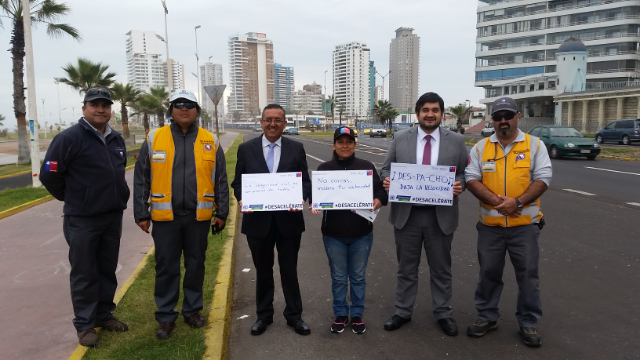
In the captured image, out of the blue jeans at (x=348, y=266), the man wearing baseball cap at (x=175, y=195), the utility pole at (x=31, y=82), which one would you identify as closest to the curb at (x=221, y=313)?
the man wearing baseball cap at (x=175, y=195)

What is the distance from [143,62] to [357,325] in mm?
96764

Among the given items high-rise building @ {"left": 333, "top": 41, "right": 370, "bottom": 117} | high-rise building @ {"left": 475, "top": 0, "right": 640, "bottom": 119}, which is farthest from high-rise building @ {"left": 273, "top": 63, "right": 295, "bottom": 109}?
high-rise building @ {"left": 475, "top": 0, "right": 640, "bottom": 119}

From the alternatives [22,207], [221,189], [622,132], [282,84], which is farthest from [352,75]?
[221,189]

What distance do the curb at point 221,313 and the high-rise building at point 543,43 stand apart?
54.1 m

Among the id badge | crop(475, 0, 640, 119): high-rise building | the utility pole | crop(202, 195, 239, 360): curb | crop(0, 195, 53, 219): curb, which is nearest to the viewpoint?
crop(202, 195, 239, 360): curb

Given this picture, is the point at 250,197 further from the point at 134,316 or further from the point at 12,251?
the point at 12,251

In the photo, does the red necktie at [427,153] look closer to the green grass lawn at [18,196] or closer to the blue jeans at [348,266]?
the blue jeans at [348,266]

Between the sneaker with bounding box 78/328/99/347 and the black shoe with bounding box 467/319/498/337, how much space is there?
10.5 ft

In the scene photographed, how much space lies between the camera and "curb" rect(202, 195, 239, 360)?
11.7 feet

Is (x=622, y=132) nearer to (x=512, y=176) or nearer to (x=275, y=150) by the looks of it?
(x=512, y=176)

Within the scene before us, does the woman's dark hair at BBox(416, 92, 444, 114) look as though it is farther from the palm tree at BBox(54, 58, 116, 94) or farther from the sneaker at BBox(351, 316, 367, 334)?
the palm tree at BBox(54, 58, 116, 94)

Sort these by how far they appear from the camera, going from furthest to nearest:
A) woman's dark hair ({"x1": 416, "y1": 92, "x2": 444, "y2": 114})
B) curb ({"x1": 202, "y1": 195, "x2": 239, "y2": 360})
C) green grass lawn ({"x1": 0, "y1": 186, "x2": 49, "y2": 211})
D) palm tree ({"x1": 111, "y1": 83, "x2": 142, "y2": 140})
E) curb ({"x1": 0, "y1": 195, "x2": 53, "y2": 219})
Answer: palm tree ({"x1": 111, "y1": 83, "x2": 142, "y2": 140}) < green grass lawn ({"x1": 0, "y1": 186, "x2": 49, "y2": 211}) < curb ({"x1": 0, "y1": 195, "x2": 53, "y2": 219}) < woman's dark hair ({"x1": 416, "y1": 92, "x2": 444, "y2": 114}) < curb ({"x1": 202, "y1": 195, "x2": 239, "y2": 360})

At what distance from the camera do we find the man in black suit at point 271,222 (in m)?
3.89

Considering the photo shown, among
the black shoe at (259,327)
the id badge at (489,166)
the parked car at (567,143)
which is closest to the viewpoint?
the id badge at (489,166)
